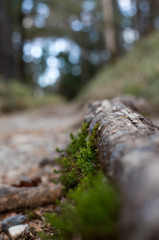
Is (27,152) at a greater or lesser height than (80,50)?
lesser

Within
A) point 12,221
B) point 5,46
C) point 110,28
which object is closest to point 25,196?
point 12,221

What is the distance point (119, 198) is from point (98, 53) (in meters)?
21.5

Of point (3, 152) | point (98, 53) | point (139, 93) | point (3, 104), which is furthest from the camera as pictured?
point (98, 53)

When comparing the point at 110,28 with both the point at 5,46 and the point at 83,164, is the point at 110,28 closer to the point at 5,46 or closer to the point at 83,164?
the point at 5,46

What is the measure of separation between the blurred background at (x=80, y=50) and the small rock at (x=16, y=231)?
4438 millimetres

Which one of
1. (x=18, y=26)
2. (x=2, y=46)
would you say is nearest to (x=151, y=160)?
(x=2, y=46)

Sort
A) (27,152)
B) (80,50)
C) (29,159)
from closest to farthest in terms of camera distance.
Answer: (29,159) < (27,152) < (80,50)

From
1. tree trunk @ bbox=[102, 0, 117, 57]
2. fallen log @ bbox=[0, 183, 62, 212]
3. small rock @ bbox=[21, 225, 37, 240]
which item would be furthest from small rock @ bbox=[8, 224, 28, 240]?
tree trunk @ bbox=[102, 0, 117, 57]

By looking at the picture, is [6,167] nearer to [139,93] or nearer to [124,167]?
[124,167]

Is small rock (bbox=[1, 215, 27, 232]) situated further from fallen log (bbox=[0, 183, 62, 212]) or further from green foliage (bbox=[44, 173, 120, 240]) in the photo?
green foliage (bbox=[44, 173, 120, 240])

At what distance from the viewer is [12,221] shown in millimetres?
1557

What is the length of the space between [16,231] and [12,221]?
162mm

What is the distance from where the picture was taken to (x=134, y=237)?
1.98 feet

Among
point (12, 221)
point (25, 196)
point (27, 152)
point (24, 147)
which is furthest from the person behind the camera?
point (24, 147)
